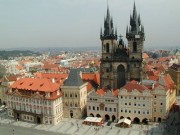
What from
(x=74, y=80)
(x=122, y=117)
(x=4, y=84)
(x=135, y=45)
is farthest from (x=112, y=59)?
(x=4, y=84)

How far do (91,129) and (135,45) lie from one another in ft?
→ 109

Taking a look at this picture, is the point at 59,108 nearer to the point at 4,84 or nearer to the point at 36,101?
the point at 36,101

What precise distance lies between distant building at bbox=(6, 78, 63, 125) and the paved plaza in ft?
8.36

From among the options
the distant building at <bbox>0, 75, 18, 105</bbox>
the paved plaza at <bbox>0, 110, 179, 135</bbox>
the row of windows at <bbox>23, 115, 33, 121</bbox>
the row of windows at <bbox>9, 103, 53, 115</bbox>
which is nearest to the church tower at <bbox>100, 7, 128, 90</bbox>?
the paved plaza at <bbox>0, 110, 179, 135</bbox>

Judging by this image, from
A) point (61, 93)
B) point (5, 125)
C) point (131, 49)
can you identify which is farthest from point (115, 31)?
point (5, 125)

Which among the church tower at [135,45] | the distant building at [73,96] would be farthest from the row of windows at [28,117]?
the church tower at [135,45]

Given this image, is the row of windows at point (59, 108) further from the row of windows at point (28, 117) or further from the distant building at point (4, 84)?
the distant building at point (4, 84)

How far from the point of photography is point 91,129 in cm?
7706

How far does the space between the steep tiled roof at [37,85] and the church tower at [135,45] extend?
87.1 ft

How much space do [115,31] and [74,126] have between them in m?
37.9

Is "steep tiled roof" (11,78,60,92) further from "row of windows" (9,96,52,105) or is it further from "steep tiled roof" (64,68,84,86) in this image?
"steep tiled roof" (64,68,84,86)

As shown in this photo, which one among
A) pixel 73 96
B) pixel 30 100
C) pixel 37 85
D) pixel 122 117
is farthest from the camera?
pixel 73 96

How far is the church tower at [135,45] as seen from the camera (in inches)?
3661

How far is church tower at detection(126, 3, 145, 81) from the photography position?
305ft
